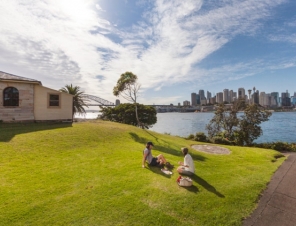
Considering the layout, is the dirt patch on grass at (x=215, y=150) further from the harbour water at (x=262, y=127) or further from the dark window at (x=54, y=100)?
the harbour water at (x=262, y=127)

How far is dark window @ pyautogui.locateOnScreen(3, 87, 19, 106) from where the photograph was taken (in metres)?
15.4

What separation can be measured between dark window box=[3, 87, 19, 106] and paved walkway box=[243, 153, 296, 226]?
63.4ft

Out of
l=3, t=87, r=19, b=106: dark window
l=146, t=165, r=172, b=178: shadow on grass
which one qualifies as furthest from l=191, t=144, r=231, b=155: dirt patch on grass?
l=3, t=87, r=19, b=106: dark window

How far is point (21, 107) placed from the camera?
16.1 meters

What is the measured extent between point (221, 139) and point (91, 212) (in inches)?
833

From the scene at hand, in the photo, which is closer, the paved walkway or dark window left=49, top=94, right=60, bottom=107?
the paved walkway

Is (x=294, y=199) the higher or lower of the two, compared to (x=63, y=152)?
lower

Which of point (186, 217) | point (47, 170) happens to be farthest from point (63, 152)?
point (186, 217)

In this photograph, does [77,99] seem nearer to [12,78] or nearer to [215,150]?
[12,78]

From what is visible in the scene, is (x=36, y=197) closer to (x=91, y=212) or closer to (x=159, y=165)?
(x=91, y=212)

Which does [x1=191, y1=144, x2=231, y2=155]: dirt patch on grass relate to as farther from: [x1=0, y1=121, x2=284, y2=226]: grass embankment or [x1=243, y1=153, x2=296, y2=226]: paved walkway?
[x1=243, y1=153, x2=296, y2=226]: paved walkway

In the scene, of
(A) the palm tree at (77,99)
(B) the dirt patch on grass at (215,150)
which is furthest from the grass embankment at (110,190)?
(A) the palm tree at (77,99)

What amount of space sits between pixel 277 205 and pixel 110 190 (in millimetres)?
5838

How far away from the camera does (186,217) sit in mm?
4883
